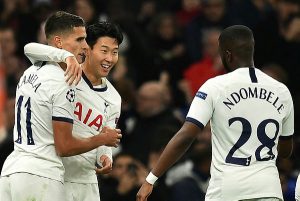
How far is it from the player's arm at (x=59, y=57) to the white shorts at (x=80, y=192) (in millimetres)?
1054

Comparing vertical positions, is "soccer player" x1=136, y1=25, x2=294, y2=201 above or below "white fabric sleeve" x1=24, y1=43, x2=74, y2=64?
below

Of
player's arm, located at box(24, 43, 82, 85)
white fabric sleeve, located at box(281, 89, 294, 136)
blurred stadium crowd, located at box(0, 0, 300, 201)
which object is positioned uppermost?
player's arm, located at box(24, 43, 82, 85)

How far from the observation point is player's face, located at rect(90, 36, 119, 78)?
31.6 feet

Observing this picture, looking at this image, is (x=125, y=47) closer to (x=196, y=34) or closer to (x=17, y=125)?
(x=196, y=34)

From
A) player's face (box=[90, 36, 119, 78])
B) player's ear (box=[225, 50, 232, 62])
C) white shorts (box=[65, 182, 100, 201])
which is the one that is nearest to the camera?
player's ear (box=[225, 50, 232, 62])

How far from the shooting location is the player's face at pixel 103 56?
31.6ft

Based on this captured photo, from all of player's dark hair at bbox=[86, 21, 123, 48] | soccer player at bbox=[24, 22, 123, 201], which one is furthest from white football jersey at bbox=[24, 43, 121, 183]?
player's dark hair at bbox=[86, 21, 123, 48]

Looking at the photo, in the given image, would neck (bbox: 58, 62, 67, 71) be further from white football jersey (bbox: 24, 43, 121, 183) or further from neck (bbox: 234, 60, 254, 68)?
neck (bbox: 234, 60, 254, 68)

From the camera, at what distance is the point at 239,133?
28.8 ft

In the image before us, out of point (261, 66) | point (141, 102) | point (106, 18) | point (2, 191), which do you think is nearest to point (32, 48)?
point (2, 191)

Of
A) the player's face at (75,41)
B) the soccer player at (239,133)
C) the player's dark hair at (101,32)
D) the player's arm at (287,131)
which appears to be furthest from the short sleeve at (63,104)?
the player's arm at (287,131)

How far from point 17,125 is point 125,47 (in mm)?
6950

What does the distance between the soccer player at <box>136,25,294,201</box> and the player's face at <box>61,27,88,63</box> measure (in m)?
1.10

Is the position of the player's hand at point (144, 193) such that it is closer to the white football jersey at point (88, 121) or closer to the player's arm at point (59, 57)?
the white football jersey at point (88, 121)
